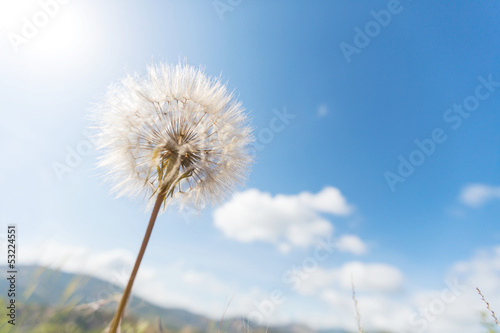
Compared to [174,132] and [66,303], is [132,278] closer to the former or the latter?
[66,303]

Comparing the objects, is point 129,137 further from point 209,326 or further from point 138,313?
point 209,326

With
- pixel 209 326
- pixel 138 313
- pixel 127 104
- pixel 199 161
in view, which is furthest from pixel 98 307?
pixel 127 104

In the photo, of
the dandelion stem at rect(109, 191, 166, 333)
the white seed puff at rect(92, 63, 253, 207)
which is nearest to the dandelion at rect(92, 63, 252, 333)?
the white seed puff at rect(92, 63, 253, 207)

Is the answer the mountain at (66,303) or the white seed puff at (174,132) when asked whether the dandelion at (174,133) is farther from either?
the mountain at (66,303)

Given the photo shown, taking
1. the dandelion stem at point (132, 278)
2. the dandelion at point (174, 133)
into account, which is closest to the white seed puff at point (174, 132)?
the dandelion at point (174, 133)

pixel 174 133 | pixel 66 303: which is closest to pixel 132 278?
pixel 66 303

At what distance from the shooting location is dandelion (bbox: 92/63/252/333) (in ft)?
12.7

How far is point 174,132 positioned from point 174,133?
0.06 ft

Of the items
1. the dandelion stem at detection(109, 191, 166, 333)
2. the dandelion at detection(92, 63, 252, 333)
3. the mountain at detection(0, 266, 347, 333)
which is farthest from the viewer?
the dandelion at detection(92, 63, 252, 333)

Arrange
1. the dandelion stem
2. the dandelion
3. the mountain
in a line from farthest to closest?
the dandelion, the dandelion stem, the mountain

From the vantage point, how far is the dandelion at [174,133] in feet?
12.7

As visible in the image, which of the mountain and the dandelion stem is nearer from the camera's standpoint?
the mountain

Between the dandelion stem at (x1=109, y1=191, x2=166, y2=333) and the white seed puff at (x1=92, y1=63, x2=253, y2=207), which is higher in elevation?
the white seed puff at (x1=92, y1=63, x2=253, y2=207)

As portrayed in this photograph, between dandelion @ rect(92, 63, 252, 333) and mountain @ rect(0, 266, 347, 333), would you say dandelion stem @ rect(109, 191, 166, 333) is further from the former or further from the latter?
dandelion @ rect(92, 63, 252, 333)
